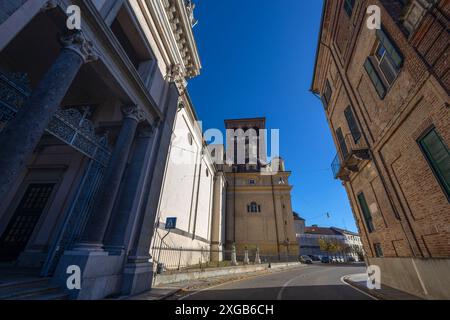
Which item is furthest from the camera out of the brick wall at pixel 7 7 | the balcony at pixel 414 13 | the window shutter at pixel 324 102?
the window shutter at pixel 324 102

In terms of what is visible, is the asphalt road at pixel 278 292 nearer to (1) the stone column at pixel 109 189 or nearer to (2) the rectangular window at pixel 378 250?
(2) the rectangular window at pixel 378 250

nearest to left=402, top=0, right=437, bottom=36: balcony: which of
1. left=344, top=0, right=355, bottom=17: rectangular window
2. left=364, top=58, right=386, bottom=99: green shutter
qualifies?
left=364, top=58, right=386, bottom=99: green shutter

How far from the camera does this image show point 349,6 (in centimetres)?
972

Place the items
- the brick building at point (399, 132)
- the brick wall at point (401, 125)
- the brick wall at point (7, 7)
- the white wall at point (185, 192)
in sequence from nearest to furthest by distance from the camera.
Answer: the brick wall at point (7, 7)
the brick wall at point (401, 125)
the brick building at point (399, 132)
the white wall at point (185, 192)

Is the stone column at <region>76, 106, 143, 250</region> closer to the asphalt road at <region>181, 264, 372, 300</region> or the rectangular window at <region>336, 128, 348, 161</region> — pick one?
the asphalt road at <region>181, 264, 372, 300</region>

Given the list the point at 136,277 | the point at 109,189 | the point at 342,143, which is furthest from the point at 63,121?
the point at 342,143

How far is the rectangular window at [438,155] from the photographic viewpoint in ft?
18.2

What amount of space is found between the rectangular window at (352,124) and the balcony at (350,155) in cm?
5

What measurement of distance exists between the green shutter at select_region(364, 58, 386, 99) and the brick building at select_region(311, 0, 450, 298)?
0.04 m

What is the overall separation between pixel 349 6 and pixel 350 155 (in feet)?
25.0

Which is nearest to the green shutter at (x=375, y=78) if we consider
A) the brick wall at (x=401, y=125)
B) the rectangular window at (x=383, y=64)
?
the rectangular window at (x=383, y=64)

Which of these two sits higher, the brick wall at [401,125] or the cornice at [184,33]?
the cornice at [184,33]
